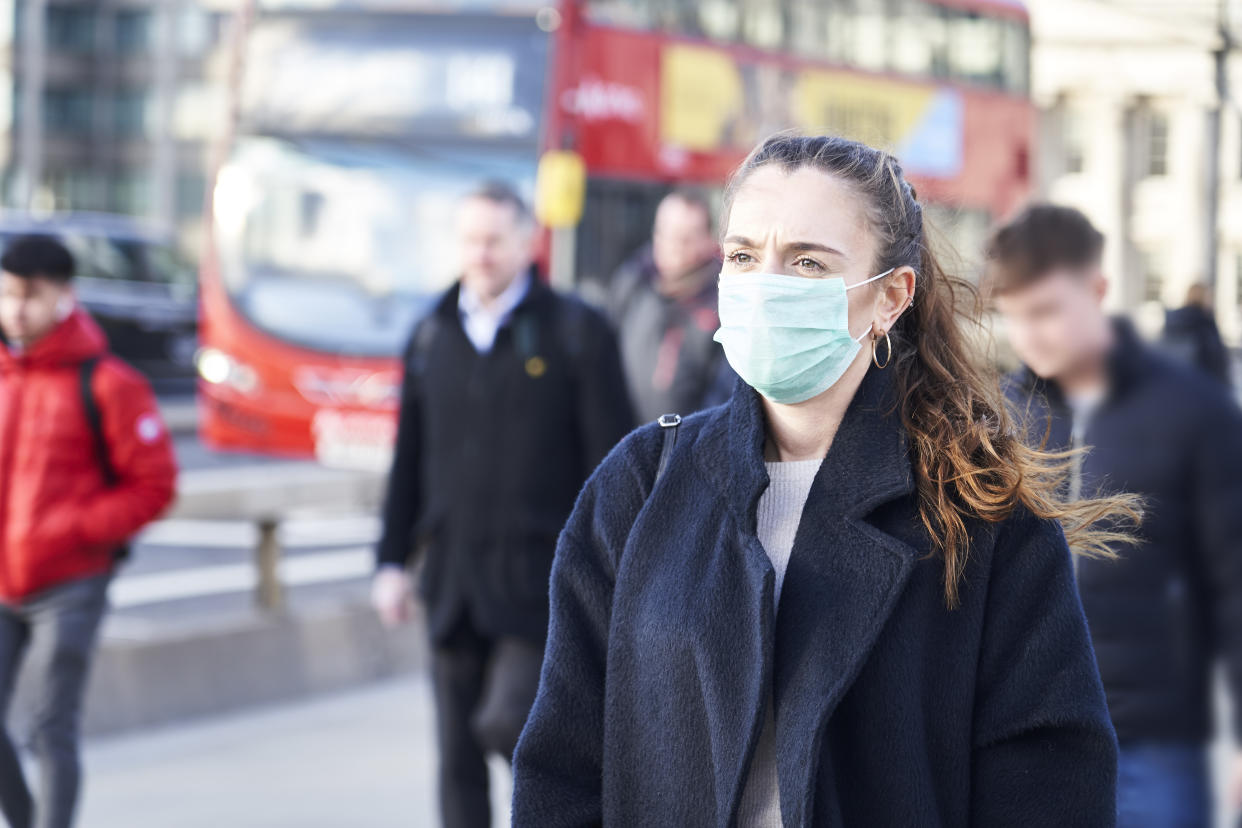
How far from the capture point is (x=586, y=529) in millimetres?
2479

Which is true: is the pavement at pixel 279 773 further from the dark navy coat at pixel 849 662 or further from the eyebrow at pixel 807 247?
the eyebrow at pixel 807 247

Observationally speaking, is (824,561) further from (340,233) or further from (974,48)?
(974,48)

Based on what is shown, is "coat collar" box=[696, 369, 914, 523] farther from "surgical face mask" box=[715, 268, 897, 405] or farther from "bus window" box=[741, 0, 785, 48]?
"bus window" box=[741, 0, 785, 48]

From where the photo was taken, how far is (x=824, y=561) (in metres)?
2.26

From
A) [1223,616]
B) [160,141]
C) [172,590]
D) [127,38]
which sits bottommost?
[172,590]

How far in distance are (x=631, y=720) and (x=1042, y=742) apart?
518mm

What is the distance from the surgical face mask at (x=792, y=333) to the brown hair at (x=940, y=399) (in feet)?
0.29

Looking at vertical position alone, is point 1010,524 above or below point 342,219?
below

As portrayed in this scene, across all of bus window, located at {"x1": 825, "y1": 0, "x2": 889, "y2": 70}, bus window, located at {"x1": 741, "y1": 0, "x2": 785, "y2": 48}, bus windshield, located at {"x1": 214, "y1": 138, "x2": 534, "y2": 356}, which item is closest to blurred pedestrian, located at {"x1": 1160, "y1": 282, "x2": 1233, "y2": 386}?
bus windshield, located at {"x1": 214, "y1": 138, "x2": 534, "y2": 356}

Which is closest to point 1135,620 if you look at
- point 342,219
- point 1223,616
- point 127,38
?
point 1223,616

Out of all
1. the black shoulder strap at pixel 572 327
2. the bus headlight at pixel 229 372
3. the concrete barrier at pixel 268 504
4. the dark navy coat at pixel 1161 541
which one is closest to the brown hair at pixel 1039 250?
the dark navy coat at pixel 1161 541

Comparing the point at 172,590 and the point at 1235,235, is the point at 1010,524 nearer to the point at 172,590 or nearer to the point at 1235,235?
the point at 172,590

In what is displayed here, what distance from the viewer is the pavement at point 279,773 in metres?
6.08

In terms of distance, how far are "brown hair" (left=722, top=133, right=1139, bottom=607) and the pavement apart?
3.84 m
